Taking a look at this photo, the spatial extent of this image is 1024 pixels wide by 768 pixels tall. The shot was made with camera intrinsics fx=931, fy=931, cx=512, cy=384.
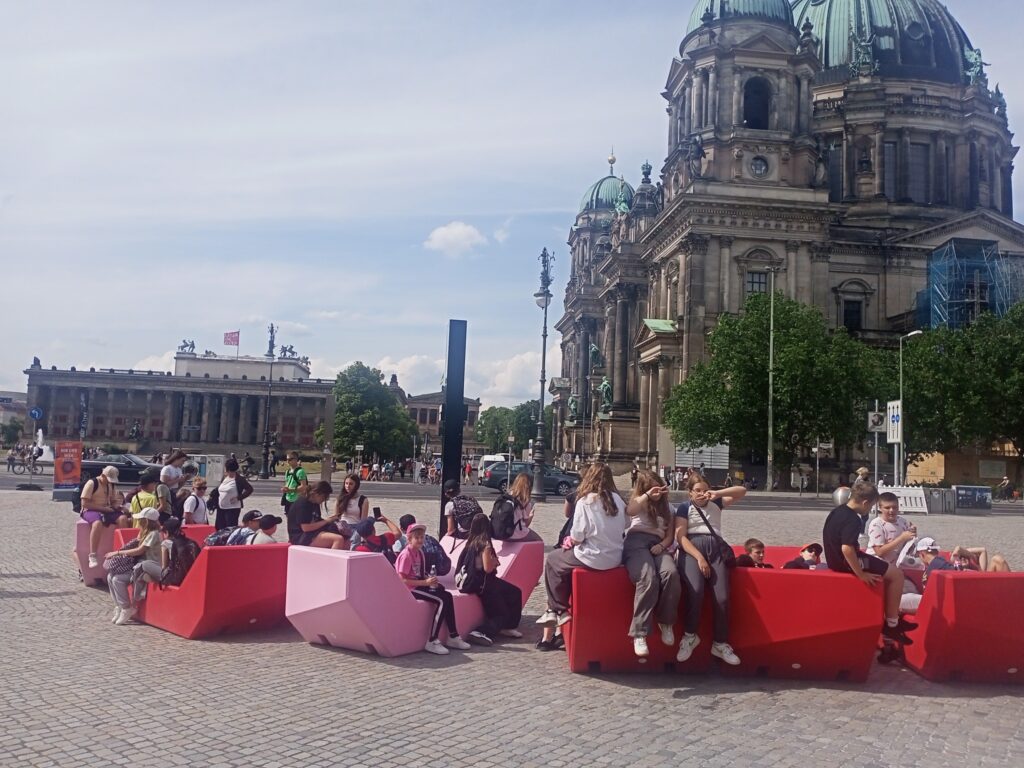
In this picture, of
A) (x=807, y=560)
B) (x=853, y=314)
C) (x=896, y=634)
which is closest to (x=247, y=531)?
(x=807, y=560)

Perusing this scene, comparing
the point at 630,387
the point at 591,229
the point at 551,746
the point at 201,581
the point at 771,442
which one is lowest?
the point at 551,746

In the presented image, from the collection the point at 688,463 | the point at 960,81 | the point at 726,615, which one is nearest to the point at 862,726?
the point at 726,615

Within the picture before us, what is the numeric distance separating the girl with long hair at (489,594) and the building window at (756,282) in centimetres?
4874

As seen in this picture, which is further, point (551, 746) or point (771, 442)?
point (771, 442)

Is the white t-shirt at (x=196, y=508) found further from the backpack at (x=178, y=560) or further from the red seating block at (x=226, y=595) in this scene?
the backpack at (x=178, y=560)

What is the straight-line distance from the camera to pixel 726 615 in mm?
8242

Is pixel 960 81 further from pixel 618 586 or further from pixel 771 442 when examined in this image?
pixel 618 586

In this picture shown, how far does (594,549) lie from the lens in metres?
8.34

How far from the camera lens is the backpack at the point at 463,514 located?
11992 millimetres

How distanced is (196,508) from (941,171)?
230 feet

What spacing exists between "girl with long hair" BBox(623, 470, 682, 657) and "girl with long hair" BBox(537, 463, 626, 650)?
117 mm

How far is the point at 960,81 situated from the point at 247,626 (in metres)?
79.1

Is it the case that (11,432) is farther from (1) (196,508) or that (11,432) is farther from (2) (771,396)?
(1) (196,508)

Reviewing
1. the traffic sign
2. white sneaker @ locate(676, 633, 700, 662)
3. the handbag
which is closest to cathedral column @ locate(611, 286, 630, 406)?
the traffic sign
